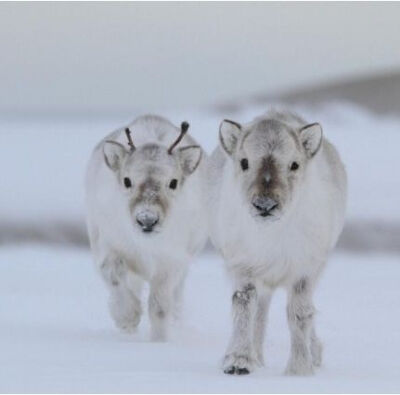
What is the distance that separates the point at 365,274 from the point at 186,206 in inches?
266

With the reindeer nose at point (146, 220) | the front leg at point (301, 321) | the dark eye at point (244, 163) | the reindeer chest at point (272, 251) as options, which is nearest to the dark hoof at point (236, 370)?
the front leg at point (301, 321)

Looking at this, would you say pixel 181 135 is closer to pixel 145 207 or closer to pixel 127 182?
pixel 127 182

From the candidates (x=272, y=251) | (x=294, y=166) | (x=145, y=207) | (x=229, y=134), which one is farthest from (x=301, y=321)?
(x=145, y=207)

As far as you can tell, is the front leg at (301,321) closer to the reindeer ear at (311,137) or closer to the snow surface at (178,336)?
the snow surface at (178,336)

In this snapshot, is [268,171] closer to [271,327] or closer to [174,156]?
[174,156]

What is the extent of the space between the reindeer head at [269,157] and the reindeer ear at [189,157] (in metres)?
1.77

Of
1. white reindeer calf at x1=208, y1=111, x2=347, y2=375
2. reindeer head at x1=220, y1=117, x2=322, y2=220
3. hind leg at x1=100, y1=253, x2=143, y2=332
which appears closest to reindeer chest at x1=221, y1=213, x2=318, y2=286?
white reindeer calf at x1=208, y1=111, x2=347, y2=375

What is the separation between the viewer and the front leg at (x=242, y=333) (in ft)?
35.6

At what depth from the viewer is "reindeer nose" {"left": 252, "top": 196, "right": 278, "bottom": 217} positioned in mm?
10289

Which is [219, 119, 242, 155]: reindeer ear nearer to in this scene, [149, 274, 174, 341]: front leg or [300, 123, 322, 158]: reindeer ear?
[300, 123, 322, 158]: reindeer ear

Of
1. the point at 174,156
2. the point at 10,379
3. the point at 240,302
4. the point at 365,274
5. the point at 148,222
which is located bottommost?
the point at 10,379

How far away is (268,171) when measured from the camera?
10.5 m

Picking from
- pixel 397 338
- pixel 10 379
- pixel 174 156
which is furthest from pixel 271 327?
pixel 10 379

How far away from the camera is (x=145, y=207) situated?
39.5 ft
